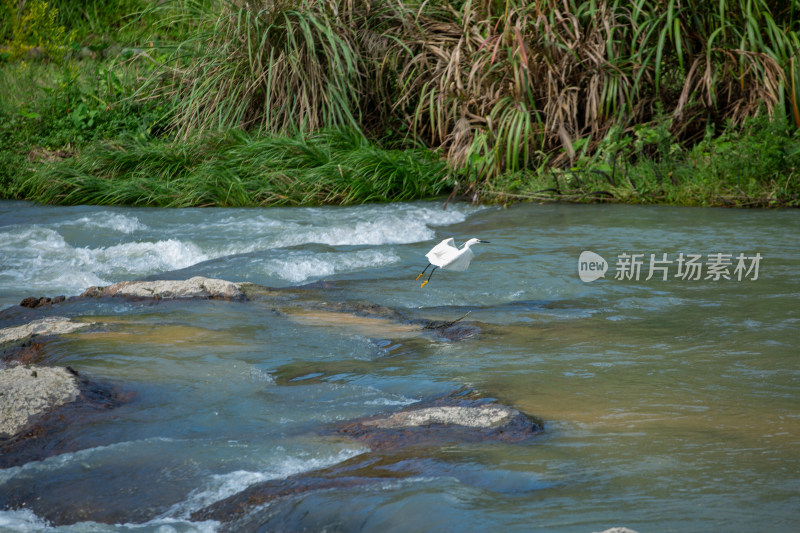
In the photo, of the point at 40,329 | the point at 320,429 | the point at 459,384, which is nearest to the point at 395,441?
the point at 320,429

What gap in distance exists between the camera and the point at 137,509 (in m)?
2.30

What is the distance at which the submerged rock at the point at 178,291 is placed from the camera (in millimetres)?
4422

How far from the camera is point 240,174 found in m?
8.73

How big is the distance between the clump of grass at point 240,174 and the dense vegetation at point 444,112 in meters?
0.02

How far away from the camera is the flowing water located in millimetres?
2223

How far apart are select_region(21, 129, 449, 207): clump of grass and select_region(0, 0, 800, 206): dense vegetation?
23 millimetres

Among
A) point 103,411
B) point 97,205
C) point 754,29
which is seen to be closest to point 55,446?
point 103,411

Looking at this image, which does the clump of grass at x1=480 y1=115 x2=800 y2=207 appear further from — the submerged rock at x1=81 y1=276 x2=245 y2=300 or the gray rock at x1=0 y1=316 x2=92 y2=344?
the gray rock at x1=0 y1=316 x2=92 y2=344

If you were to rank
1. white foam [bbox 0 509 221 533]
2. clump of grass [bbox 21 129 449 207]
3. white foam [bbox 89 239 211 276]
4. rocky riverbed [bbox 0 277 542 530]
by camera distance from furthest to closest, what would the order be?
1. clump of grass [bbox 21 129 449 207]
2. white foam [bbox 89 239 211 276]
3. rocky riverbed [bbox 0 277 542 530]
4. white foam [bbox 0 509 221 533]

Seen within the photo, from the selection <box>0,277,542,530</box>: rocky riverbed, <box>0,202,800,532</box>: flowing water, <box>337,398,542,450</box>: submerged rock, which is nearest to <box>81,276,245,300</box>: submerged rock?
<box>0,202,800,532</box>: flowing water

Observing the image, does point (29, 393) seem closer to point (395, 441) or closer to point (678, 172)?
point (395, 441)

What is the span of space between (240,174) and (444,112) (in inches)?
96.9

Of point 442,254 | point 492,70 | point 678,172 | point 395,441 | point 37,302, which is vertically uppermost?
point 492,70

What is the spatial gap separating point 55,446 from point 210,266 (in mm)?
3072
